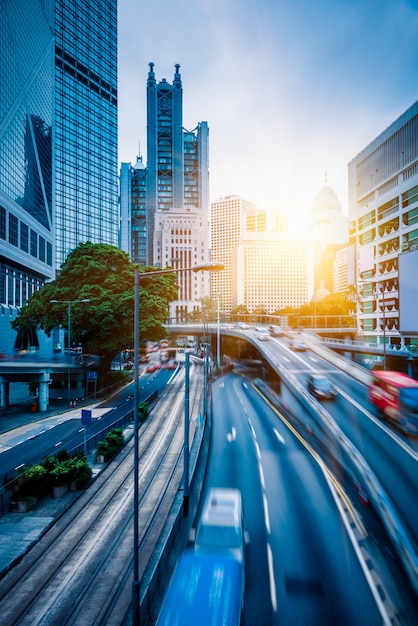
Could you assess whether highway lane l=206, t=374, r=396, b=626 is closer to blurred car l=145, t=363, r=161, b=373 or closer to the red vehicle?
the red vehicle

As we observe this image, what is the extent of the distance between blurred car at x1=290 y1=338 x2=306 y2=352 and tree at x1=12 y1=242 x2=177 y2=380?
1581 cm

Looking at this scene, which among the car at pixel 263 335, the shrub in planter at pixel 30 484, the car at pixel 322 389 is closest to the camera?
the shrub in planter at pixel 30 484

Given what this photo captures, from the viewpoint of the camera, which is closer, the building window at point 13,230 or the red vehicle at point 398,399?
the red vehicle at point 398,399

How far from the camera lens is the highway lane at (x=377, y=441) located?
16.6m

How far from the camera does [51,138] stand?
9619 centimetres

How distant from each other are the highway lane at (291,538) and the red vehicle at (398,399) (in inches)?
221

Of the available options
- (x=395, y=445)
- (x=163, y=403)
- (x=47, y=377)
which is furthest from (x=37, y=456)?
(x=395, y=445)

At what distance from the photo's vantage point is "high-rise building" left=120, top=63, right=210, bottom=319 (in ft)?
512

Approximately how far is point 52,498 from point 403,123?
48.2 metres

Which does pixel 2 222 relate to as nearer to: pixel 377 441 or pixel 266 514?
pixel 266 514

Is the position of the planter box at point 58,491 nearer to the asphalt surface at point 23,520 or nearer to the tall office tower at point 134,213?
the asphalt surface at point 23,520

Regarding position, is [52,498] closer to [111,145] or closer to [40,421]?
[40,421]

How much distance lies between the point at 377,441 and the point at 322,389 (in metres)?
6.89

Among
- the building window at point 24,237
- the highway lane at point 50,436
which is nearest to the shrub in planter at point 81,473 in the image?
the highway lane at point 50,436
